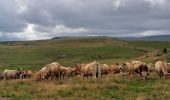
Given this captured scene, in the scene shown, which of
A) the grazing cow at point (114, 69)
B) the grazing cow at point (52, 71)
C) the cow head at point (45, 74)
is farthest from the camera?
the grazing cow at point (114, 69)

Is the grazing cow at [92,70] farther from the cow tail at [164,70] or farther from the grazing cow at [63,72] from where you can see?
the cow tail at [164,70]

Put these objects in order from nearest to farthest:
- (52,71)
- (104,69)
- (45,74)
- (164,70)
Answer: (164,70) < (45,74) < (52,71) < (104,69)

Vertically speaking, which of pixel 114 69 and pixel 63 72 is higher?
pixel 63 72

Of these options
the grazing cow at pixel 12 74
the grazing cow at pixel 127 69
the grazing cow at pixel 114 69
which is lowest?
the grazing cow at pixel 12 74

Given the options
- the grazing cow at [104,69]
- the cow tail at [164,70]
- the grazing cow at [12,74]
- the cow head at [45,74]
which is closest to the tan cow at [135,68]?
the cow tail at [164,70]

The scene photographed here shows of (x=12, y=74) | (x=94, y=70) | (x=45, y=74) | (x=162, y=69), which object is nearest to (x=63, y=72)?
(x=45, y=74)

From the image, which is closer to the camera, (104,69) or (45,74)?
(45,74)

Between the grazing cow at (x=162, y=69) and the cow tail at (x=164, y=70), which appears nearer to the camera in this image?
the cow tail at (x=164, y=70)

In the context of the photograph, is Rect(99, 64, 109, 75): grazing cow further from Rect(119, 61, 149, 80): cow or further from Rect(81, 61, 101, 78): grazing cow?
Rect(81, 61, 101, 78): grazing cow

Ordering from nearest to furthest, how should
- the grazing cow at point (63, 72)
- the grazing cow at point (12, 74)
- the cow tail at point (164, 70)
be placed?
the cow tail at point (164, 70) < the grazing cow at point (63, 72) < the grazing cow at point (12, 74)

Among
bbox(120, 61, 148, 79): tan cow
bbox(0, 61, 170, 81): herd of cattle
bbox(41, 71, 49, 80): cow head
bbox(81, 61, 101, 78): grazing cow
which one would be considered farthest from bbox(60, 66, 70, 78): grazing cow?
bbox(120, 61, 148, 79): tan cow

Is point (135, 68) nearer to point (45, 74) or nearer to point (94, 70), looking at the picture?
point (94, 70)

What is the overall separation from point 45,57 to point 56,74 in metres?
152

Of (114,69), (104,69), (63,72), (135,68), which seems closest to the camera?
(135,68)
